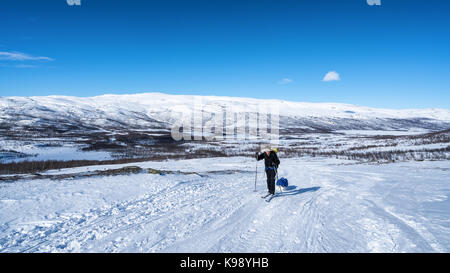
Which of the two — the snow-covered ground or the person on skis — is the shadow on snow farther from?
the person on skis

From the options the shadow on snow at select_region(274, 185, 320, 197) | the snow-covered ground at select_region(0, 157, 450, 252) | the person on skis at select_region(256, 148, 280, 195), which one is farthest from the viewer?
the shadow on snow at select_region(274, 185, 320, 197)

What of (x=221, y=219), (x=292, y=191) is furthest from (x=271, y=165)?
(x=221, y=219)

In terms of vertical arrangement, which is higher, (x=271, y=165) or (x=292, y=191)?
(x=271, y=165)

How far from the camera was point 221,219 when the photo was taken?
654cm

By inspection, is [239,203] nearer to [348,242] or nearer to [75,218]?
[348,242]

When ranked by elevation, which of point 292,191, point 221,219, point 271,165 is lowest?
point 292,191

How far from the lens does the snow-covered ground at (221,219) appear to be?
193 inches

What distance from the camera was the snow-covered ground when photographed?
491 cm

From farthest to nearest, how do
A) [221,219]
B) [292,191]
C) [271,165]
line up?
[292,191] < [271,165] < [221,219]

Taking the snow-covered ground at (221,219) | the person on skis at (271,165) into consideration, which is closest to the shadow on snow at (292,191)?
the snow-covered ground at (221,219)

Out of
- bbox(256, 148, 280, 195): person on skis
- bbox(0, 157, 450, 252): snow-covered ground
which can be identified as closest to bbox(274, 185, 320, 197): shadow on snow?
bbox(0, 157, 450, 252): snow-covered ground

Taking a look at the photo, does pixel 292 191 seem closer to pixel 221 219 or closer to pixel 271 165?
pixel 271 165

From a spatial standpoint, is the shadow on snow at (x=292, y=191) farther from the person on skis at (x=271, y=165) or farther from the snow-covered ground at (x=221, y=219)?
the person on skis at (x=271, y=165)
